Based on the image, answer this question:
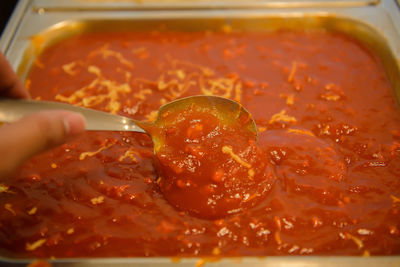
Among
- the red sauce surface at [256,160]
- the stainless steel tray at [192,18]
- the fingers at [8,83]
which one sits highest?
the stainless steel tray at [192,18]

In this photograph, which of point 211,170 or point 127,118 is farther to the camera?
point 127,118

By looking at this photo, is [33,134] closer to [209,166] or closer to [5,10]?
[209,166]

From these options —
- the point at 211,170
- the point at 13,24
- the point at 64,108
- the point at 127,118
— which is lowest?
the point at 211,170

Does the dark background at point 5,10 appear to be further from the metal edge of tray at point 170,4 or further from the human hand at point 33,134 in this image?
the human hand at point 33,134

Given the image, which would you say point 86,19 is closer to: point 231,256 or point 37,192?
point 37,192

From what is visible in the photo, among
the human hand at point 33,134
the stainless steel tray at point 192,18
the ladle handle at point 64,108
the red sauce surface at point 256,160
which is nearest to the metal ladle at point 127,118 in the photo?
the ladle handle at point 64,108

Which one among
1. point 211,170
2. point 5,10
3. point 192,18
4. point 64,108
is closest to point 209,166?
point 211,170

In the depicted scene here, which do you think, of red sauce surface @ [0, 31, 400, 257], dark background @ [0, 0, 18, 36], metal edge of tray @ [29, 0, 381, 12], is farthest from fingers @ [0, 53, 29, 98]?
dark background @ [0, 0, 18, 36]
